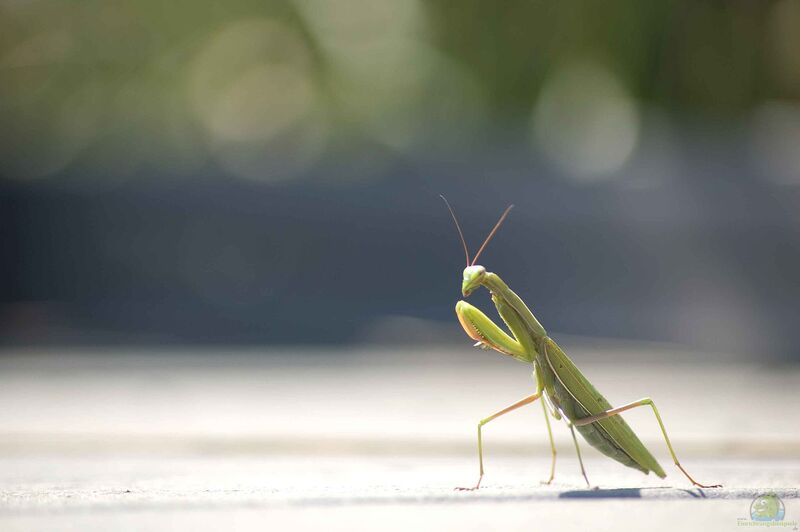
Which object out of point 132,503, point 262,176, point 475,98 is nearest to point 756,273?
point 475,98

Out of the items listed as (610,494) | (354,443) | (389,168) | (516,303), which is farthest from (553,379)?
→ (389,168)


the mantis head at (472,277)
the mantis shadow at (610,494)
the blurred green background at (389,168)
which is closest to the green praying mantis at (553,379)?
the mantis head at (472,277)

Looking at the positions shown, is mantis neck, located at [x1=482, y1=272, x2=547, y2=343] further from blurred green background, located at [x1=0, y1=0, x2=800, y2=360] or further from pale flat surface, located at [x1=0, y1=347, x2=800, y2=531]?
blurred green background, located at [x1=0, y1=0, x2=800, y2=360]

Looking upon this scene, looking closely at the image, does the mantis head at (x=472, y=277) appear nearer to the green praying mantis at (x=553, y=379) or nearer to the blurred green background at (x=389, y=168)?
the green praying mantis at (x=553, y=379)

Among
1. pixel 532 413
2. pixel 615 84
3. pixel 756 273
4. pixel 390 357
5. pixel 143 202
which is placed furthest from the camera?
pixel 615 84

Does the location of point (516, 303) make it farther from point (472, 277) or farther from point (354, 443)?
point (354, 443)

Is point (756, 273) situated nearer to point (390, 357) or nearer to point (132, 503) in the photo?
point (390, 357)
